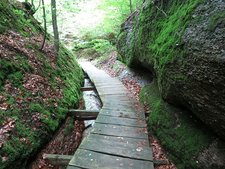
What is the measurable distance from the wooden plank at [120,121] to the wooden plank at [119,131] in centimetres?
23

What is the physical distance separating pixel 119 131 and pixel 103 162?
163 centimetres

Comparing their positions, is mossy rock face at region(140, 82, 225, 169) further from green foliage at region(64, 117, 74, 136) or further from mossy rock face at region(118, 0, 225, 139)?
green foliage at region(64, 117, 74, 136)

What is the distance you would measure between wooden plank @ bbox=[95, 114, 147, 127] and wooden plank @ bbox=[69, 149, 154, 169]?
188cm

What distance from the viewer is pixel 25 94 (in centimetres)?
634

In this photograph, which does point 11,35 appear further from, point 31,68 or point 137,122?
point 137,122

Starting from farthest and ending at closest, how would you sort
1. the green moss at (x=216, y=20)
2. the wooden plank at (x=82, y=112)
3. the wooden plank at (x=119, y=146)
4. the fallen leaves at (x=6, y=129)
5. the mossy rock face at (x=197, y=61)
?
the wooden plank at (x=82, y=112) → the wooden plank at (x=119, y=146) → the fallen leaves at (x=6, y=129) → the green moss at (x=216, y=20) → the mossy rock face at (x=197, y=61)

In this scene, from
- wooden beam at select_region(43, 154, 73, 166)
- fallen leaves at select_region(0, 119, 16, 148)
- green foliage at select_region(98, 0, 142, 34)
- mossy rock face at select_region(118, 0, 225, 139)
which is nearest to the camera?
mossy rock face at select_region(118, 0, 225, 139)

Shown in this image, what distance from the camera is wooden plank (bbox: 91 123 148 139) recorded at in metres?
6.21

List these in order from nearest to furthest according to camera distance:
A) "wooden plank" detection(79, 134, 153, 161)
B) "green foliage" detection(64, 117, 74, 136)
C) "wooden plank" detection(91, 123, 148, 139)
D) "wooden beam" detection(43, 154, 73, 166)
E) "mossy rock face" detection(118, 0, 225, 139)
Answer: "mossy rock face" detection(118, 0, 225, 139), "wooden beam" detection(43, 154, 73, 166), "wooden plank" detection(79, 134, 153, 161), "wooden plank" detection(91, 123, 148, 139), "green foliage" detection(64, 117, 74, 136)

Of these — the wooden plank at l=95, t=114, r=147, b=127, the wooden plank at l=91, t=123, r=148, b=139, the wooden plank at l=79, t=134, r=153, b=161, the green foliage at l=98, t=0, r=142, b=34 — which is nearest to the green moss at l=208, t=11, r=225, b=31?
the wooden plank at l=79, t=134, r=153, b=161

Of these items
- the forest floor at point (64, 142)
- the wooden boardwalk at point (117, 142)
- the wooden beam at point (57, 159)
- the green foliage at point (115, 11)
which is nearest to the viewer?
the wooden boardwalk at point (117, 142)

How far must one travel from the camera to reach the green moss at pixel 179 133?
16.0 ft

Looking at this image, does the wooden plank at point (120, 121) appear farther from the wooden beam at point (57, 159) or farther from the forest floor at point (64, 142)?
the wooden beam at point (57, 159)

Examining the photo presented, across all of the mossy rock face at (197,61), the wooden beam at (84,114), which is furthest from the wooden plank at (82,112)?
the mossy rock face at (197,61)
